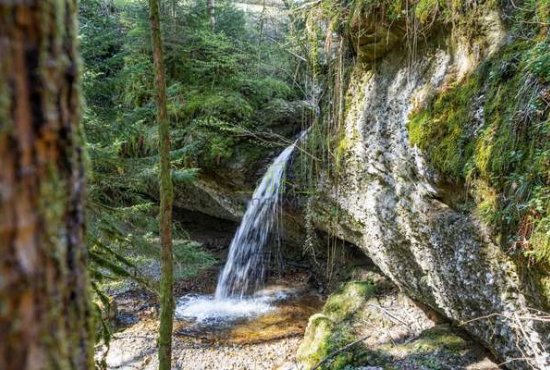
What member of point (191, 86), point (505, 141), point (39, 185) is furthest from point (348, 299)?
point (39, 185)

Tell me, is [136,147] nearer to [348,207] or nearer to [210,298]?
[210,298]

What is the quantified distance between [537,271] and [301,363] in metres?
3.11

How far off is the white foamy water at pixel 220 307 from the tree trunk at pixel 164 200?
11.7ft

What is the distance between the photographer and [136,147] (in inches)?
314

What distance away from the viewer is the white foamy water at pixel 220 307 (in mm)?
6582

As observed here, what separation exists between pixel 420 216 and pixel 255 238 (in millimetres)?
4381

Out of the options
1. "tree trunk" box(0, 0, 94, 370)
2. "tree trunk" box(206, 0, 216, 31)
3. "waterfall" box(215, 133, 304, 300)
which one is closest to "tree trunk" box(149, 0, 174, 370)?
"tree trunk" box(0, 0, 94, 370)

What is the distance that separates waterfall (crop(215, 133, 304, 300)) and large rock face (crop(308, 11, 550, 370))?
1537mm

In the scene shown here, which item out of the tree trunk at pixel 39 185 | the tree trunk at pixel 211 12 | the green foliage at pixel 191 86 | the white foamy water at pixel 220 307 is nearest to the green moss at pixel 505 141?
the tree trunk at pixel 39 185

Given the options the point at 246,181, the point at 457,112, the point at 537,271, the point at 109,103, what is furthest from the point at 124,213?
the point at 537,271

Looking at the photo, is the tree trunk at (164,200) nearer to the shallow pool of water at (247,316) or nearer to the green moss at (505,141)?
the green moss at (505,141)

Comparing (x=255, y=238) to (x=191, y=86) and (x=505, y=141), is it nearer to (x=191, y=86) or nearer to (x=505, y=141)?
(x=191, y=86)

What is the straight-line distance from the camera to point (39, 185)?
1.87 ft

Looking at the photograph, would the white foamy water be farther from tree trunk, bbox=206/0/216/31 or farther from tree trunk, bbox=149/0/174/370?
tree trunk, bbox=206/0/216/31
